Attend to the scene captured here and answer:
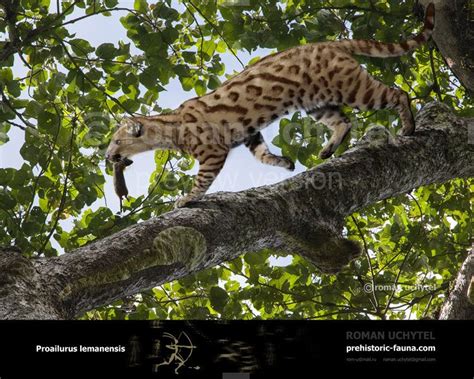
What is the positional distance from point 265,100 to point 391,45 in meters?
1.45

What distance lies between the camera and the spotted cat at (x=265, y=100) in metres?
6.28

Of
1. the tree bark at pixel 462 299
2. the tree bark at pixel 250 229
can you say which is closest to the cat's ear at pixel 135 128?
the tree bark at pixel 250 229

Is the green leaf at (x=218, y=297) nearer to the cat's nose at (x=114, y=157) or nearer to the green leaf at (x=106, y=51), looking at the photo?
the cat's nose at (x=114, y=157)

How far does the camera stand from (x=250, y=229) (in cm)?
468

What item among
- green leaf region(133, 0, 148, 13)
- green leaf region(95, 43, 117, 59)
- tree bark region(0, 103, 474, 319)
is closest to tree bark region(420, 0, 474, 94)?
tree bark region(0, 103, 474, 319)
